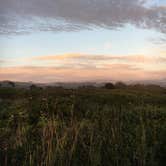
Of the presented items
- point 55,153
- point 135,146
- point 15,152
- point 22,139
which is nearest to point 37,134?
point 22,139

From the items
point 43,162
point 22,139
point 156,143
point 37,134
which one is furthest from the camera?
point 37,134

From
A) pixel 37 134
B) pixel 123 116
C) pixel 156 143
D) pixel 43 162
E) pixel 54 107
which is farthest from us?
pixel 54 107

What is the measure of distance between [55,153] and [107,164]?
0.85 m

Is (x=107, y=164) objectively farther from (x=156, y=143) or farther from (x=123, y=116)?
(x=123, y=116)

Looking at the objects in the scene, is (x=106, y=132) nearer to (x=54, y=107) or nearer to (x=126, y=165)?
(x=126, y=165)

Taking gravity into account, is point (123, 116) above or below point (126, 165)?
above

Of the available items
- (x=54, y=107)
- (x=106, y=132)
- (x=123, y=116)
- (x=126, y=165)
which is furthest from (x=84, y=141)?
(x=54, y=107)

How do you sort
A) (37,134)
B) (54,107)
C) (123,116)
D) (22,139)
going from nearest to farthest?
1. (22,139)
2. (37,134)
3. (123,116)
4. (54,107)

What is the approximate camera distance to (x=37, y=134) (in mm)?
6988

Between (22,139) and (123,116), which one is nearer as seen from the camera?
(22,139)

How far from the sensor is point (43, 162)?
542cm

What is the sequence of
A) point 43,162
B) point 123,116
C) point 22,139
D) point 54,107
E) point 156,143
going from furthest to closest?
point 54,107, point 123,116, point 22,139, point 156,143, point 43,162

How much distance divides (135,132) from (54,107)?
3.92m

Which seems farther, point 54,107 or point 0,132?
point 54,107
